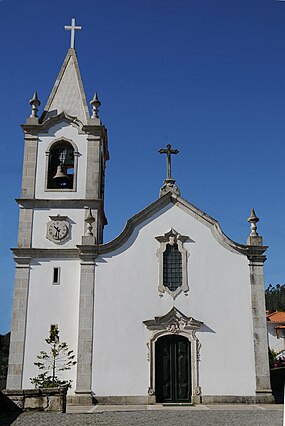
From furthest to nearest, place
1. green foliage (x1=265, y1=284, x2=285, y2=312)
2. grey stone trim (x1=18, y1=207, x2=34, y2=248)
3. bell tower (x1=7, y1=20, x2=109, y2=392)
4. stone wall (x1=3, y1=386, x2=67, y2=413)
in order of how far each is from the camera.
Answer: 1. green foliage (x1=265, y1=284, x2=285, y2=312)
2. grey stone trim (x1=18, y1=207, x2=34, y2=248)
3. bell tower (x1=7, y1=20, x2=109, y2=392)
4. stone wall (x1=3, y1=386, x2=67, y2=413)

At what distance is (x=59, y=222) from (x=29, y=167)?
2.47 metres

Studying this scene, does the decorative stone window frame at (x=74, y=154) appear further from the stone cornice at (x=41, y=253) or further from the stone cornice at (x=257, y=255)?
the stone cornice at (x=257, y=255)

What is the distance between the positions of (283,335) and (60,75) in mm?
34034

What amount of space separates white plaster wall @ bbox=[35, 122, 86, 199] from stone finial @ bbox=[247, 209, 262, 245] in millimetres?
6146

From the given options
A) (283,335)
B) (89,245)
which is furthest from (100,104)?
(283,335)

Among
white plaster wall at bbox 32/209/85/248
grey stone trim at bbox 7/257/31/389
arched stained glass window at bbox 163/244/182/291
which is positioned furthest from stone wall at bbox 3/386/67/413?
white plaster wall at bbox 32/209/85/248

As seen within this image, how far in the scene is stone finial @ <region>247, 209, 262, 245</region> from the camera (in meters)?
18.4

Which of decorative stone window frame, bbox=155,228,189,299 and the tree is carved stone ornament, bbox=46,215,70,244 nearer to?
the tree

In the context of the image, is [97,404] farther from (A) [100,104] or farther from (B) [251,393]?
(A) [100,104]

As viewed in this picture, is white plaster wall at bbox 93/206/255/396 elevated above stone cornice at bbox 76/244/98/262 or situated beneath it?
situated beneath

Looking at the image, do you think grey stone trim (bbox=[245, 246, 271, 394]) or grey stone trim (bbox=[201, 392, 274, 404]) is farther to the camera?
grey stone trim (bbox=[245, 246, 271, 394])

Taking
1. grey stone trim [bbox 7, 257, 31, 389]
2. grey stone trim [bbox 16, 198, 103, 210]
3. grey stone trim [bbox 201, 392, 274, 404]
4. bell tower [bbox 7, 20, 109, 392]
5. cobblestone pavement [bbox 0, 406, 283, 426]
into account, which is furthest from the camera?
grey stone trim [bbox 16, 198, 103, 210]

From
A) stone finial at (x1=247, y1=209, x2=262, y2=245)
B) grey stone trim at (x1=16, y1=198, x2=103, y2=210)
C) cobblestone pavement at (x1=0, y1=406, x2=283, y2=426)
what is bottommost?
cobblestone pavement at (x1=0, y1=406, x2=283, y2=426)

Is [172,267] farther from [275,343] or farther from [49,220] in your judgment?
[275,343]
